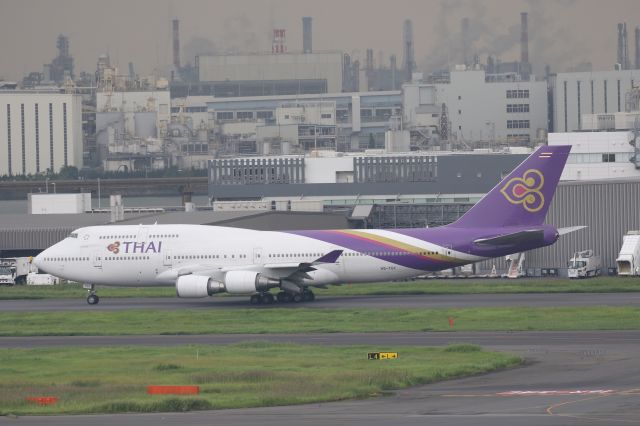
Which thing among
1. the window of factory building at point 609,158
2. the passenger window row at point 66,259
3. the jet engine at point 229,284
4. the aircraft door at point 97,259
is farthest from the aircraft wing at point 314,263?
the window of factory building at point 609,158

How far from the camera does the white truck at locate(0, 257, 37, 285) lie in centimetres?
9050

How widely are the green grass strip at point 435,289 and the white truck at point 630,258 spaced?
3.60m

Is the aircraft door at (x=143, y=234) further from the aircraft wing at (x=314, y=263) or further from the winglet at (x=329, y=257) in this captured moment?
the winglet at (x=329, y=257)

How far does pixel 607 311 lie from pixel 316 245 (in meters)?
17.3

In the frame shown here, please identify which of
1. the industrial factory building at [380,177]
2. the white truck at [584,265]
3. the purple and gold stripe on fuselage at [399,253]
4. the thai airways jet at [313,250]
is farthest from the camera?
the industrial factory building at [380,177]

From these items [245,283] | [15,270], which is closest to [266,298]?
[245,283]

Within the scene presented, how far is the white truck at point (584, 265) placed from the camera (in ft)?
276

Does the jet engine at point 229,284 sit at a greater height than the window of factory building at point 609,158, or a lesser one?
lesser

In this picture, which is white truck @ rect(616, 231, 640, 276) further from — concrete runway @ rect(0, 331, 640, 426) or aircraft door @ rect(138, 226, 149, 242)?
concrete runway @ rect(0, 331, 640, 426)

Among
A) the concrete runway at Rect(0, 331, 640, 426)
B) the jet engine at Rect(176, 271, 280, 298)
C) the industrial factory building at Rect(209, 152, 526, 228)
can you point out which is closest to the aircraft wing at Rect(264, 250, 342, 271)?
the jet engine at Rect(176, 271, 280, 298)

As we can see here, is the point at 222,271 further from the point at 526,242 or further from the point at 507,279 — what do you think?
the point at 507,279

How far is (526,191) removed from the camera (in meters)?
67.8

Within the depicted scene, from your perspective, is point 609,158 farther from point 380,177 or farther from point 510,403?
point 510,403

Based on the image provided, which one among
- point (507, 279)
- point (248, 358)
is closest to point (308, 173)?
point (507, 279)
